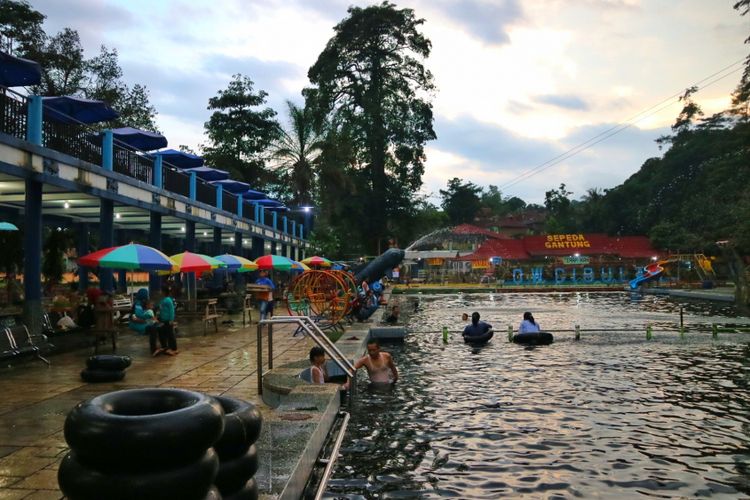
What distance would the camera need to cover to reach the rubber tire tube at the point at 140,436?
306 centimetres

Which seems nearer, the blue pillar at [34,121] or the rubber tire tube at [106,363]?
the rubber tire tube at [106,363]

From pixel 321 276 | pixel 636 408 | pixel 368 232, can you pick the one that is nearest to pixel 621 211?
pixel 368 232

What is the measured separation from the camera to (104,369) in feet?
31.4

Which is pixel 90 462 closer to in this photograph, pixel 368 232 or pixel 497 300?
pixel 497 300

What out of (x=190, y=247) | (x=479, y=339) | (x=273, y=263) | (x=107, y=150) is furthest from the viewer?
(x=190, y=247)

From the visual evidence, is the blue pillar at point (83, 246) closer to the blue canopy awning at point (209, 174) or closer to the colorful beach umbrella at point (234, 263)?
the blue canopy awning at point (209, 174)

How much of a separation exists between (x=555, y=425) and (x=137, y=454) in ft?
24.6

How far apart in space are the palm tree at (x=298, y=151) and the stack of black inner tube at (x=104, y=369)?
34399 mm

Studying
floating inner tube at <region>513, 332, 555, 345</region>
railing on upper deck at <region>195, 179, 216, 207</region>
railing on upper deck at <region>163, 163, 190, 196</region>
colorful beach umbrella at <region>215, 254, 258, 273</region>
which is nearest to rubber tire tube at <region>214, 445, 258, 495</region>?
floating inner tube at <region>513, 332, 555, 345</region>

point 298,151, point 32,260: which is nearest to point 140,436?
point 32,260

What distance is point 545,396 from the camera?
430 inches

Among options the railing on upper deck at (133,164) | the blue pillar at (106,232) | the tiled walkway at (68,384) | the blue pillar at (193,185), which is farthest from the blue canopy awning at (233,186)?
the tiled walkway at (68,384)

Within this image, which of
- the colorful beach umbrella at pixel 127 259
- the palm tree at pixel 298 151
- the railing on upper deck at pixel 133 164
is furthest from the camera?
the palm tree at pixel 298 151

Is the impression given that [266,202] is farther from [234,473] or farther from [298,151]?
[234,473]
